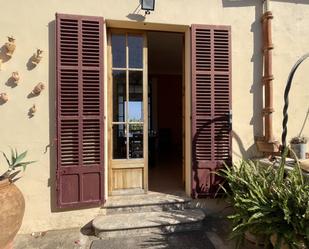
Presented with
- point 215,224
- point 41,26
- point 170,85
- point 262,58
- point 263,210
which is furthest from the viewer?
point 170,85

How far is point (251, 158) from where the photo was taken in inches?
132

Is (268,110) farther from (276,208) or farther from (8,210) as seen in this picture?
(8,210)

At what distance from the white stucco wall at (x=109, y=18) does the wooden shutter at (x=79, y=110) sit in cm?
13

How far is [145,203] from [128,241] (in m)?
0.52

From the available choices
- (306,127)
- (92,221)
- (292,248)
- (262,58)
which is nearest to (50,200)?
(92,221)

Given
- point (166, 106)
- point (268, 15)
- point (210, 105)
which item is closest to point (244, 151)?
point (210, 105)

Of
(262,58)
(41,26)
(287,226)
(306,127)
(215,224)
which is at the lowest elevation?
(215,224)

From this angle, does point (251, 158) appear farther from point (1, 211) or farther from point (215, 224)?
point (1, 211)

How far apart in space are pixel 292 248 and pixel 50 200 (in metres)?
2.49

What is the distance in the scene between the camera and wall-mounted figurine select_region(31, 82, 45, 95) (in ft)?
9.39

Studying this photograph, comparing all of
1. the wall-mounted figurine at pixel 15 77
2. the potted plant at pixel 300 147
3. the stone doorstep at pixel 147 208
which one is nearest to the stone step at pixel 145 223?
the stone doorstep at pixel 147 208

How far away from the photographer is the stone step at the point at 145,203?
9.98 ft

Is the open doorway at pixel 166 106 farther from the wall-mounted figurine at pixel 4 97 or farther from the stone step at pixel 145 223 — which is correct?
the wall-mounted figurine at pixel 4 97

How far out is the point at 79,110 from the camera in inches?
115
